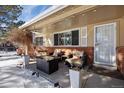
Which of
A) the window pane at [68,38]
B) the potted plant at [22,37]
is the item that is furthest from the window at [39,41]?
the window pane at [68,38]

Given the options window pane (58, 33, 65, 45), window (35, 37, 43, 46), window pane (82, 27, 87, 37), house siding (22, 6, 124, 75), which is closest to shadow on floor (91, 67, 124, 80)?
house siding (22, 6, 124, 75)

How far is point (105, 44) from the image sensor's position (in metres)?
7.88

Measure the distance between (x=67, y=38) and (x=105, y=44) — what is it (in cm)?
366

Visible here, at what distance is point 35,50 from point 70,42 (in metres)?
4.72

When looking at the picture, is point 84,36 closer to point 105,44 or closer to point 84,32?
point 84,32

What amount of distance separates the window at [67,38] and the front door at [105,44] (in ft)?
6.20

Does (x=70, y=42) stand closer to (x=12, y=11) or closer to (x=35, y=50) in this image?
(x=35, y=50)

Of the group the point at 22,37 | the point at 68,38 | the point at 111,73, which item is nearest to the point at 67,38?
the point at 68,38

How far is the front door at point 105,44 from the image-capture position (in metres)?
7.44

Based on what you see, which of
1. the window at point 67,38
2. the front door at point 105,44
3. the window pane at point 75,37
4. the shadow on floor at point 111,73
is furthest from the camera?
the window at point 67,38

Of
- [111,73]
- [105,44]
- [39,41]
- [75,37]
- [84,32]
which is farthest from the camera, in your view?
[39,41]

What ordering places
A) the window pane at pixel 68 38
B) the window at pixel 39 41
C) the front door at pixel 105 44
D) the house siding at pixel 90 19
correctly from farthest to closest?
the window at pixel 39 41 < the window pane at pixel 68 38 < the front door at pixel 105 44 < the house siding at pixel 90 19

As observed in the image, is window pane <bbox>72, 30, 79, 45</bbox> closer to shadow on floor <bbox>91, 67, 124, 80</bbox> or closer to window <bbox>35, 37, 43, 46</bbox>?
shadow on floor <bbox>91, 67, 124, 80</bbox>

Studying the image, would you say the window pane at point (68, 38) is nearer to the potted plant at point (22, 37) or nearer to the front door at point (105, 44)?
the front door at point (105, 44)
